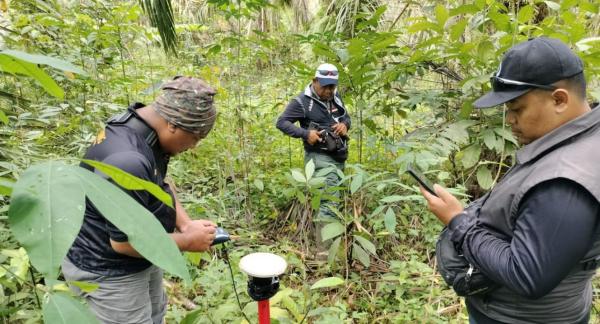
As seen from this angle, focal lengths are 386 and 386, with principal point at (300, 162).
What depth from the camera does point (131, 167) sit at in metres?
1.32

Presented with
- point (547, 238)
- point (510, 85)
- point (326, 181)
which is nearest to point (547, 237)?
point (547, 238)

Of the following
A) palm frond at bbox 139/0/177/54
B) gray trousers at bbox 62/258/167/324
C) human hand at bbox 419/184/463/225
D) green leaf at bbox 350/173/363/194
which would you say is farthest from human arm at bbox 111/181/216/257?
palm frond at bbox 139/0/177/54

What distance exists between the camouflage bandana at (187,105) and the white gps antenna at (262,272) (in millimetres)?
588

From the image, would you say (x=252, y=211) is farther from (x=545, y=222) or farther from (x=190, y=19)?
(x=190, y=19)

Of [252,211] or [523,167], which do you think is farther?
[252,211]

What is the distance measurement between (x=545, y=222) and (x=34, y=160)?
238cm

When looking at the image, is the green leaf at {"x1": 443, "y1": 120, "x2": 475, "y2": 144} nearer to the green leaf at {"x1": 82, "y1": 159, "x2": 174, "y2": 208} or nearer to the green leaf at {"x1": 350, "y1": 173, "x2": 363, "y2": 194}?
the green leaf at {"x1": 350, "y1": 173, "x2": 363, "y2": 194}

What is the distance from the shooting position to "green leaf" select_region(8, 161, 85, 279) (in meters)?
0.42

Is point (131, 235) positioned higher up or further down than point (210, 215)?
→ higher up

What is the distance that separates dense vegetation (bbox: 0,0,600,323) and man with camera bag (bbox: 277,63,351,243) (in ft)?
0.67

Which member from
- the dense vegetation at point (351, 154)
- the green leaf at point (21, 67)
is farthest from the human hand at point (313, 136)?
the green leaf at point (21, 67)

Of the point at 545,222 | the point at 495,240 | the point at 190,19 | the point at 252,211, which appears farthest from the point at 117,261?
the point at 190,19

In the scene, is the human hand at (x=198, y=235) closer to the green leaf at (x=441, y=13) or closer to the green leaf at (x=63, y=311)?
the green leaf at (x=63, y=311)

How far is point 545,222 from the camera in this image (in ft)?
3.48
